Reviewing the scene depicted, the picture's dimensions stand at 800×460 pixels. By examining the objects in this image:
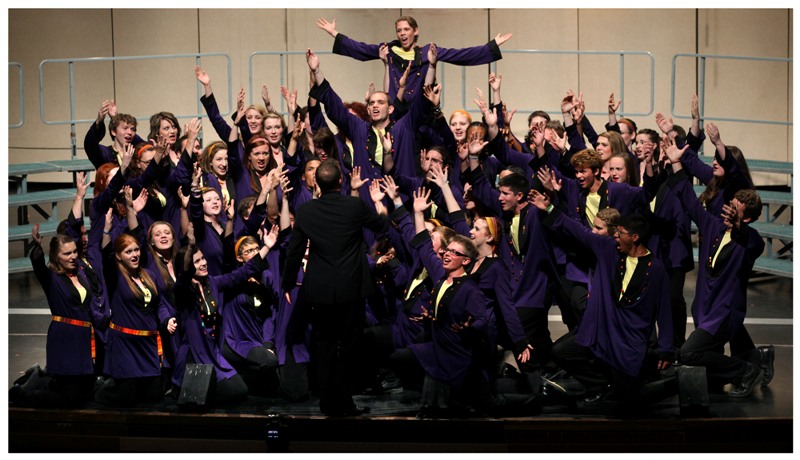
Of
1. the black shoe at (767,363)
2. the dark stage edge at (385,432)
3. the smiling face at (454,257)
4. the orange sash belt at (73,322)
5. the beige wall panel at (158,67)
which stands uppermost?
the beige wall panel at (158,67)

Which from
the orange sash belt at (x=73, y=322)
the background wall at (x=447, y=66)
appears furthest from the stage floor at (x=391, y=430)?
the background wall at (x=447, y=66)

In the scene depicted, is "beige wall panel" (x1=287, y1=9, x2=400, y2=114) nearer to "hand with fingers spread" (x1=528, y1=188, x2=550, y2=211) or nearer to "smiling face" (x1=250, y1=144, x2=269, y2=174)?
"smiling face" (x1=250, y1=144, x2=269, y2=174)

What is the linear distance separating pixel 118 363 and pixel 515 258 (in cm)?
238

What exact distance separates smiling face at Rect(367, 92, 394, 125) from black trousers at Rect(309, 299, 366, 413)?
209 cm

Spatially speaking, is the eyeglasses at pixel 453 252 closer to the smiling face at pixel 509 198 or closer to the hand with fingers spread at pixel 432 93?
the smiling face at pixel 509 198

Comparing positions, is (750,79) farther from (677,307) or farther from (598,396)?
(598,396)

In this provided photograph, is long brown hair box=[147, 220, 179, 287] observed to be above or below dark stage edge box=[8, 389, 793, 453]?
above

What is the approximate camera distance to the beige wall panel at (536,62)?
12.8 m

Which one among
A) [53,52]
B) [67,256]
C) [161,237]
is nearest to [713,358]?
[161,237]

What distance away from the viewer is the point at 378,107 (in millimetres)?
8375

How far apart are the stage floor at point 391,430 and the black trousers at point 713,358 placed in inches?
6.2

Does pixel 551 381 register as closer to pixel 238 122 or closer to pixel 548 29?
pixel 238 122

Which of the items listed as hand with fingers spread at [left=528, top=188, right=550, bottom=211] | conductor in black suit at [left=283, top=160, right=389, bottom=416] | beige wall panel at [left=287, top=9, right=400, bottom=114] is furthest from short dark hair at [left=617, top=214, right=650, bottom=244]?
beige wall panel at [left=287, top=9, right=400, bottom=114]

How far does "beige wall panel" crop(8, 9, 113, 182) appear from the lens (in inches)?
517
